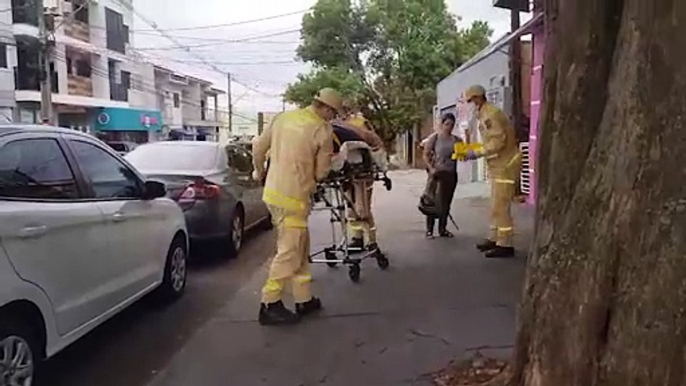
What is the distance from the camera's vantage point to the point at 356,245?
8234 millimetres

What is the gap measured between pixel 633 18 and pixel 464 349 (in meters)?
2.73

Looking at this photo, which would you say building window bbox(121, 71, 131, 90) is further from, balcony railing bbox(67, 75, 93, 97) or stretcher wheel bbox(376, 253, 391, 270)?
stretcher wheel bbox(376, 253, 391, 270)

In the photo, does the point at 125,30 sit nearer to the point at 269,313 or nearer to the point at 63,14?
the point at 63,14

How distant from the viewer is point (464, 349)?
5.13 m

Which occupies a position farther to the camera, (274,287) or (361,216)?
(361,216)

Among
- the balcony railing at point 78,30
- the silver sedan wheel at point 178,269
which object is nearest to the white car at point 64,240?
the silver sedan wheel at point 178,269

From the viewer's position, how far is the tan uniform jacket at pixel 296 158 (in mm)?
5770

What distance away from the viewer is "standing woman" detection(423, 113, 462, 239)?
32.4 feet

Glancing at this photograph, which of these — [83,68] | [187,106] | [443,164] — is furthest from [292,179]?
[187,106]

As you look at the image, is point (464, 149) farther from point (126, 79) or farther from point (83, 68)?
point (126, 79)

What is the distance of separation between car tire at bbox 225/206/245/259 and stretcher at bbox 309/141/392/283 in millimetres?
1413

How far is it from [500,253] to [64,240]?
17.2 feet

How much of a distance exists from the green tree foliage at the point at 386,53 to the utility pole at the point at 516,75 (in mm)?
19490

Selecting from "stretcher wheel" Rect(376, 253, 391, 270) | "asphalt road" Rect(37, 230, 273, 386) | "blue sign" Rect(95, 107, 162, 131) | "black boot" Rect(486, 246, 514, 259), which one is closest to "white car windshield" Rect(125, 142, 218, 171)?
"asphalt road" Rect(37, 230, 273, 386)
